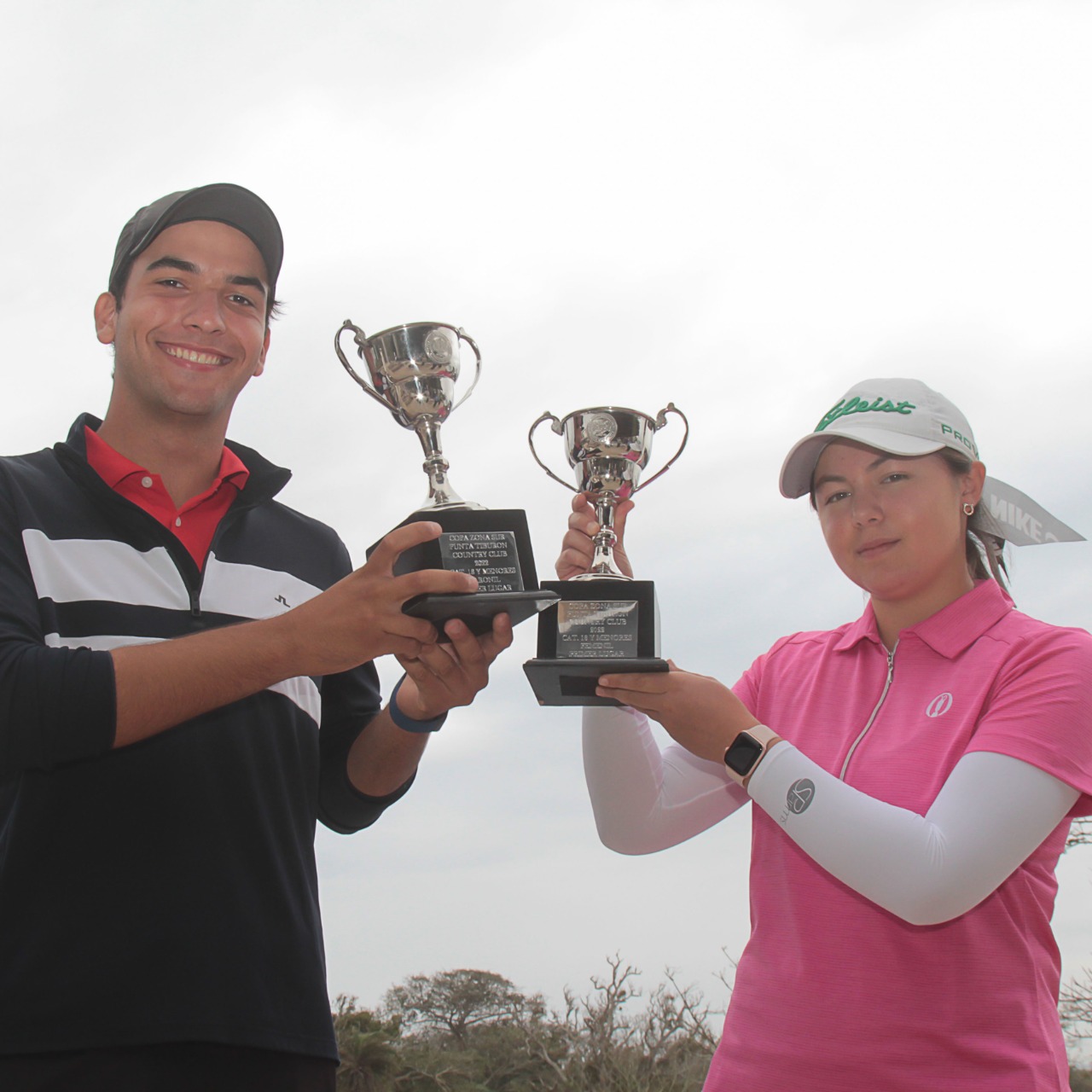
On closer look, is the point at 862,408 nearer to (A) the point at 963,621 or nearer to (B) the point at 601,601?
(A) the point at 963,621

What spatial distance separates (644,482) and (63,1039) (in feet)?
5.29

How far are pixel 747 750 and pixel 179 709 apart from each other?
3.24 ft

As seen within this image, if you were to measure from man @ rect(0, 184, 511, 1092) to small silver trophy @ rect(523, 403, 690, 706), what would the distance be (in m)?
0.14

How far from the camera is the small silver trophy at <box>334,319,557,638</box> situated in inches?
76.9

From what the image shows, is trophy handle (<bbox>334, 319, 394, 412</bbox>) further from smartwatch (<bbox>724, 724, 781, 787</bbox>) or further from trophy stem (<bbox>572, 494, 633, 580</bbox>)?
smartwatch (<bbox>724, 724, 781, 787</bbox>)

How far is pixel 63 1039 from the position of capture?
5.32 feet

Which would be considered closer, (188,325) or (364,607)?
(364,607)

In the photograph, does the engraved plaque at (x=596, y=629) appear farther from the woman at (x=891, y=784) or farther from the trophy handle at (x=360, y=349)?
the trophy handle at (x=360, y=349)

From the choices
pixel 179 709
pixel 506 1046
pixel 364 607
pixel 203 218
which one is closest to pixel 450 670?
pixel 364 607

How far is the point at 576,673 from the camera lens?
6.88ft

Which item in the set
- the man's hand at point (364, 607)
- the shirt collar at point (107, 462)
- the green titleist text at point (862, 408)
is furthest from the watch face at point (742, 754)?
the shirt collar at point (107, 462)

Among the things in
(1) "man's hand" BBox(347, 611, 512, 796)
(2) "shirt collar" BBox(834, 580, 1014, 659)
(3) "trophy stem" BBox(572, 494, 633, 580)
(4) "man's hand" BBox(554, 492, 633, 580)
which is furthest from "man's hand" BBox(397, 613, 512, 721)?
(2) "shirt collar" BBox(834, 580, 1014, 659)

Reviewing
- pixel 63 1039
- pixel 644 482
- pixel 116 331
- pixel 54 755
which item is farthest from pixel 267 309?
pixel 63 1039

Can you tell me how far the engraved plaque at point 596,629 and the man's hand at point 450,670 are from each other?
5.5 inches
